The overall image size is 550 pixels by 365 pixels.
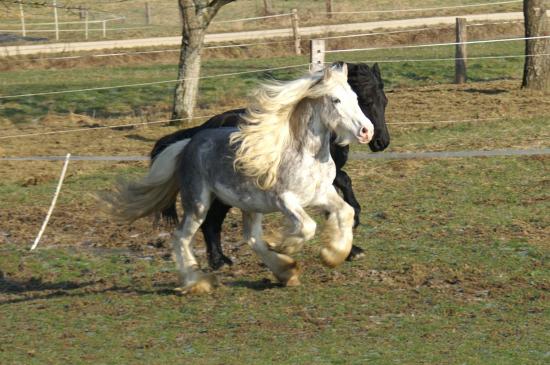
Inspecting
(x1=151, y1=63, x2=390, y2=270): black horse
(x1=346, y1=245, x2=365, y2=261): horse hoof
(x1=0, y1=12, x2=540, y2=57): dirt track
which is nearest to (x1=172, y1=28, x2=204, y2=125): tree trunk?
(x1=151, y1=63, x2=390, y2=270): black horse

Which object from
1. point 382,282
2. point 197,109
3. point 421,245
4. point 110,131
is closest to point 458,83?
point 197,109

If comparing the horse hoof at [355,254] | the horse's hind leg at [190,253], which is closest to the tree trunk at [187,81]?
the horse hoof at [355,254]

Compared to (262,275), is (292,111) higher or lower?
higher

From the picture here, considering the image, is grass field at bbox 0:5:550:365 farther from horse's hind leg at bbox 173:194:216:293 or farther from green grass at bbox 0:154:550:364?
horse's hind leg at bbox 173:194:216:293

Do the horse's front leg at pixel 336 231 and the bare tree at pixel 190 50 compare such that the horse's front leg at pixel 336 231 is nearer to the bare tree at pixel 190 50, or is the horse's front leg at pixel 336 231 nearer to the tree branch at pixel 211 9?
the bare tree at pixel 190 50

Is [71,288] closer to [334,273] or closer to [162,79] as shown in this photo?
[334,273]

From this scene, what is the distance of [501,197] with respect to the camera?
12.0 m

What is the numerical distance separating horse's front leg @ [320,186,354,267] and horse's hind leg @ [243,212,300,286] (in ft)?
1.42

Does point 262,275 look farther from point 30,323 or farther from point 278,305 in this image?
point 30,323

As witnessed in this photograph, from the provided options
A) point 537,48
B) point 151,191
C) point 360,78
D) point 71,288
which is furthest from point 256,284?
point 537,48

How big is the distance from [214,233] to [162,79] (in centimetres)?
1589

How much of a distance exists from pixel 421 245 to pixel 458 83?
38.5 feet

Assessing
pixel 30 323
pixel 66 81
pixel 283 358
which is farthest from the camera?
pixel 66 81

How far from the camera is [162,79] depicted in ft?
82.6
